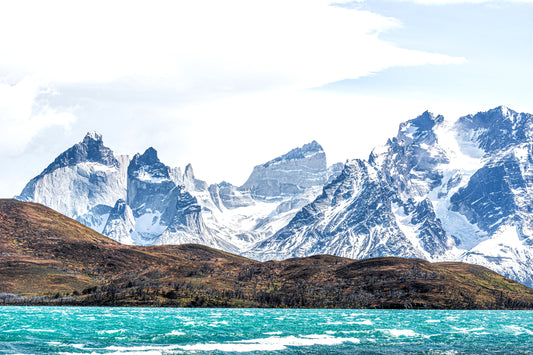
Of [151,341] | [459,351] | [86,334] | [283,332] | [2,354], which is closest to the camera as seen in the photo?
[2,354]

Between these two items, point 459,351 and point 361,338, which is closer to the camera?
point 459,351

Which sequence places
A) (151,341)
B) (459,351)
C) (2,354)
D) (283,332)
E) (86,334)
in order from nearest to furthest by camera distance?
(2,354) < (459,351) < (151,341) < (86,334) < (283,332)

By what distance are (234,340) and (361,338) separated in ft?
107

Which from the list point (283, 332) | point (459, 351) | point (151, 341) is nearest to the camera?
point (459, 351)

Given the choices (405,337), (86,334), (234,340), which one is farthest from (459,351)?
(86,334)

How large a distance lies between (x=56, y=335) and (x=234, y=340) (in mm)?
43117

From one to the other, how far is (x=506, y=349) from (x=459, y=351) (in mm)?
12563

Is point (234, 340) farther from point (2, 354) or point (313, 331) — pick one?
point (2, 354)

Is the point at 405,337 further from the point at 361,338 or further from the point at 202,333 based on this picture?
the point at 202,333

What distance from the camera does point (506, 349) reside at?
153m

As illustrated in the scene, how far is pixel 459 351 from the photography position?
14750cm

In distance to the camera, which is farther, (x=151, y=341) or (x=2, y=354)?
(x=151, y=341)

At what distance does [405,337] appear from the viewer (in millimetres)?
180375

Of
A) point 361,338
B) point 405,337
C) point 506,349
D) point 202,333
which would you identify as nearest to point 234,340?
point 202,333
